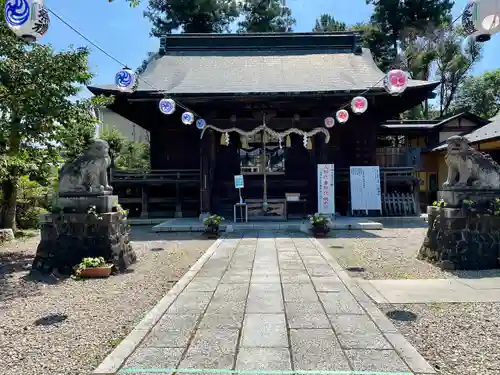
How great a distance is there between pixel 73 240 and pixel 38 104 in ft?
8.15

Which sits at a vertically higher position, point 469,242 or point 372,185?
point 372,185

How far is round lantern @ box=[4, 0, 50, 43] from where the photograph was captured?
4.70m

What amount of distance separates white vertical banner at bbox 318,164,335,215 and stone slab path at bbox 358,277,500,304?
6613 millimetres

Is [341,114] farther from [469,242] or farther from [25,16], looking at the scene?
[25,16]

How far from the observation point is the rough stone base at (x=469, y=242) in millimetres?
6129

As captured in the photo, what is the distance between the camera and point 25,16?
15.5ft

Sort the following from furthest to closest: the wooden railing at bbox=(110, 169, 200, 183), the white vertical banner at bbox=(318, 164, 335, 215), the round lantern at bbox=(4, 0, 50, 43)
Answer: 1. the wooden railing at bbox=(110, 169, 200, 183)
2. the white vertical banner at bbox=(318, 164, 335, 215)
3. the round lantern at bbox=(4, 0, 50, 43)

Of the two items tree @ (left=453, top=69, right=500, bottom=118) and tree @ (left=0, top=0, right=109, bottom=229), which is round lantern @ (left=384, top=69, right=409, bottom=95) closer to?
tree @ (left=0, top=0, right=109, bottom=229)

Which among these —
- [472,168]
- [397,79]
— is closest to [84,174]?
[472,168]

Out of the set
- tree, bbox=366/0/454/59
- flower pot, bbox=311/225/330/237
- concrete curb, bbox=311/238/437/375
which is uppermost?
tree, bbox=366/0/454/59

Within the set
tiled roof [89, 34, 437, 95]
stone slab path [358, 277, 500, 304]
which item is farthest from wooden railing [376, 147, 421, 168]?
stone slab path [358, 277, 500, 304]

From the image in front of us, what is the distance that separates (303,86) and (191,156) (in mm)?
5172

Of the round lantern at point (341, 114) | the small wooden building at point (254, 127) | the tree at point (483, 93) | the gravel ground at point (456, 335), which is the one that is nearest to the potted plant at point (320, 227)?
the small wooden building at point (254, 127)

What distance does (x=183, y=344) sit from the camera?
317cm
